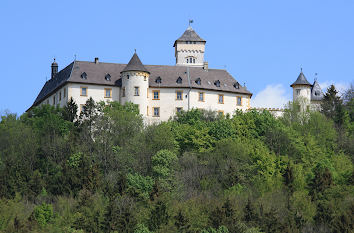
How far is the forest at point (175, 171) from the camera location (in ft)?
186

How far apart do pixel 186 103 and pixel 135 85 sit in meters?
5.71

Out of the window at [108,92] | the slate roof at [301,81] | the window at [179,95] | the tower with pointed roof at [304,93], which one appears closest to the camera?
the window at [108,92]

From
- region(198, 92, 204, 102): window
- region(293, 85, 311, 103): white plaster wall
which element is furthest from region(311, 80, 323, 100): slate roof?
region(198, 92, 204, 102): window

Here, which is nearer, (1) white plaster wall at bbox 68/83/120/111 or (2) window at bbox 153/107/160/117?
(1) white plaster wall at bbox 68/83/120/111

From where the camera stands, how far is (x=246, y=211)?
57.6 metres

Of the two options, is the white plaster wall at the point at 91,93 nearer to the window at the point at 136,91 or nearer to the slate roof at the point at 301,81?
the window at the point at 136,91

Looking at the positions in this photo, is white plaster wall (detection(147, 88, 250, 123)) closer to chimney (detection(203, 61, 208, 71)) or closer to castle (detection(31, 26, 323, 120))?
castle (detection(31, 26, 323, 120))

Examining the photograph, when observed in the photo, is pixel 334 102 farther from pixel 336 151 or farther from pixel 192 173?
pixel 192 173

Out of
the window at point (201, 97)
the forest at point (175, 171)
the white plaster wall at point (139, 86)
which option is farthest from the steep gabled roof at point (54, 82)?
the window at point (201, 97)

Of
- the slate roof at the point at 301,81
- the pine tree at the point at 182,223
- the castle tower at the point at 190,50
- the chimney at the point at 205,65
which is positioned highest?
the castle tower at the point at 190,50

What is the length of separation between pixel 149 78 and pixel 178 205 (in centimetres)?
2554

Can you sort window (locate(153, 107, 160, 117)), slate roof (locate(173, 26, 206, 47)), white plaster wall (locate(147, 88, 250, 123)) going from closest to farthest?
window (locate(153, 107, 160, 117)), white plaster wall (locate(147, 88, 250, 123)), slate roof (locate(173, 26, 206, 47))

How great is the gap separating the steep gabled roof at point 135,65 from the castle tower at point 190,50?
49.2 feet

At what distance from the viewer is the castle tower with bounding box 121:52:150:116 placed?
77.9 metres
